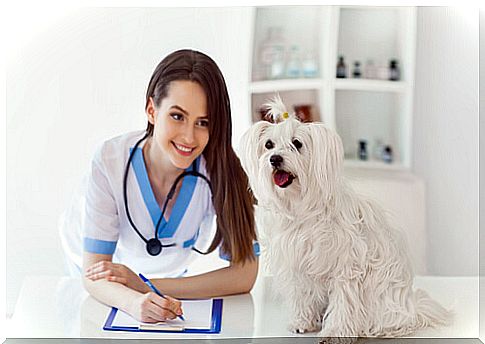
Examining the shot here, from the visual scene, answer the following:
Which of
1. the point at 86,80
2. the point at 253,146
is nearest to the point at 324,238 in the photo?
the point at 253,146

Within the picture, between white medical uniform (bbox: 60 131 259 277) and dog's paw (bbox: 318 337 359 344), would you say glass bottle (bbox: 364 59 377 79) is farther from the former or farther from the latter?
dog's paw (bbox: 318 337 359 344)

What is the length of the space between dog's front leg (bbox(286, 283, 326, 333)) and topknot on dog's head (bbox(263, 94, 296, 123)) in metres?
0.41

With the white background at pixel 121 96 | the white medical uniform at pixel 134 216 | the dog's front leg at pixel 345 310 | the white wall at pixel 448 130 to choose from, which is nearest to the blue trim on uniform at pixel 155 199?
the white medical uniform at pixel 134 216

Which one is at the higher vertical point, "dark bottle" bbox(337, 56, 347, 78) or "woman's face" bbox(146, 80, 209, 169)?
"dark bottle" bbox(337, 56, 347, 78)

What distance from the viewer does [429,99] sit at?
1957mm

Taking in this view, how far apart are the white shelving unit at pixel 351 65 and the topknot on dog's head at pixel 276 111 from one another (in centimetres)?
3

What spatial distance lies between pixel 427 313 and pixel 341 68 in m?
0.65

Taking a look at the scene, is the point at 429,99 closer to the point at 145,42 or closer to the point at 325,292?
the point at 325,292

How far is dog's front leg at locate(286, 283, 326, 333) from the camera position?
1886mm

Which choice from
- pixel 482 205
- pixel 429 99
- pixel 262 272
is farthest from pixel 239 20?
pixel 482 205

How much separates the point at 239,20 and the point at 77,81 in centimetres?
43

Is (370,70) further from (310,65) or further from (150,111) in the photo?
(150,111)

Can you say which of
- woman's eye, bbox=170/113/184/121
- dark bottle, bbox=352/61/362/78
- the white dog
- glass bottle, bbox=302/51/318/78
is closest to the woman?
woman's eye, bbox=170/113/184/121

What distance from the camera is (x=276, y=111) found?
6.12 ft
